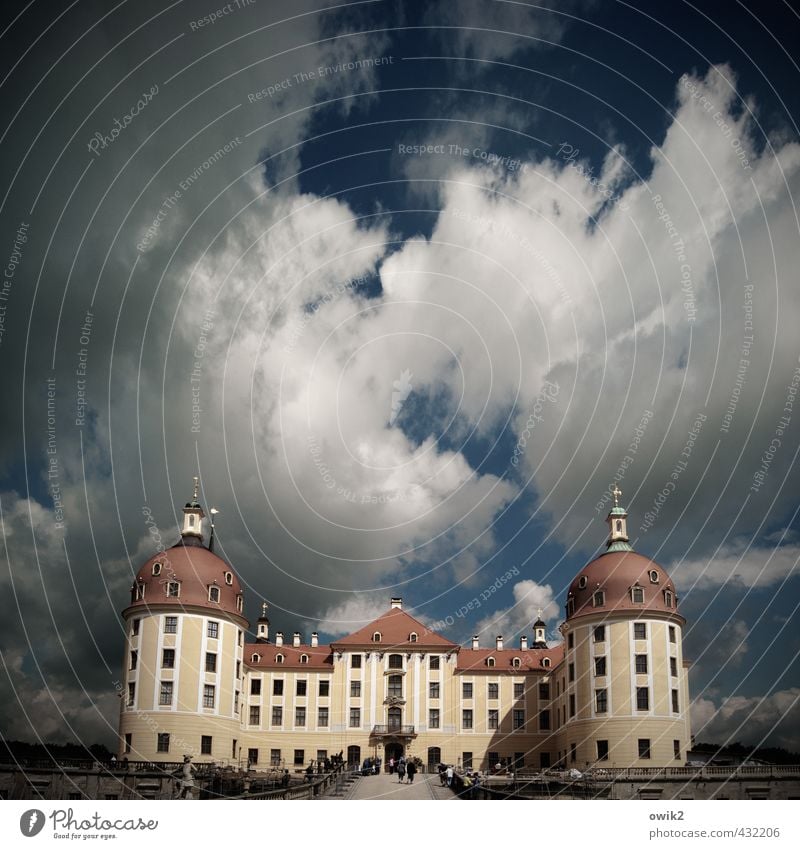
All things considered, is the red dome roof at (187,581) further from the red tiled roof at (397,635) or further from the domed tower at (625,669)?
the domed tower at (625,669)

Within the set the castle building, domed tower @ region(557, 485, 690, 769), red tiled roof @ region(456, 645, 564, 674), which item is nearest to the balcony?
the castle building

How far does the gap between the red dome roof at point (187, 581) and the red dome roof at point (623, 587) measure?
18059 mm

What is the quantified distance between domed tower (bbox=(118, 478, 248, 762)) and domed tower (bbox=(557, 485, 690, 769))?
17568 millimetres

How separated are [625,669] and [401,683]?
601 inches

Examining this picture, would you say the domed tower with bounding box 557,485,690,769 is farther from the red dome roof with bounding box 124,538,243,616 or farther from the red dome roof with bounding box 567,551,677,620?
the red dome roof with bounding box 124,538,243,616

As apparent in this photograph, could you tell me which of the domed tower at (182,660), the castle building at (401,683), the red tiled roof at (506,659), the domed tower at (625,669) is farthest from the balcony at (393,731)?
the domed tower at (625,669)

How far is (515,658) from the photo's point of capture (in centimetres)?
5591

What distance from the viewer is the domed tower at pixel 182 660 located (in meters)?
43.2

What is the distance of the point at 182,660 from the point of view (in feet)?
147
